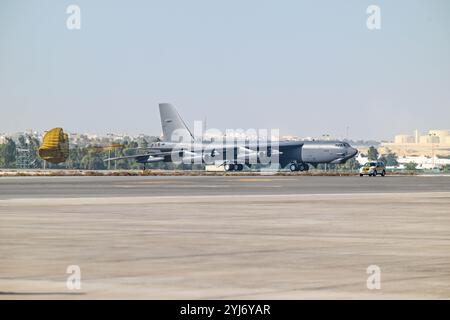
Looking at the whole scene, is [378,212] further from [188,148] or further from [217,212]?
[188,148]

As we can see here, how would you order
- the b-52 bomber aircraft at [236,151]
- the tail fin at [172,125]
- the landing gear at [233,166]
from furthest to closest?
the tail fin at [172,125] → the landing gear at [233,166] → the b-52 bomber aircraft at [236,151]

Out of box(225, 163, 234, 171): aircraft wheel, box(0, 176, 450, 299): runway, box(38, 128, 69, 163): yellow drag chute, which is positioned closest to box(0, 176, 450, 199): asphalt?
box(0, 176, 450, 299): runway

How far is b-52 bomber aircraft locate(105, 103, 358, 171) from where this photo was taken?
447 feet

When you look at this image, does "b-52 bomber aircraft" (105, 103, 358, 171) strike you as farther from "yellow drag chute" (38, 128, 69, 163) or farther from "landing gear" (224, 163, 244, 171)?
"yellow drag chute" (38, 128, 69, 163)

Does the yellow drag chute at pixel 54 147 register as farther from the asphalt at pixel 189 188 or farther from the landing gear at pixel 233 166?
the asphalt at pixel 189 188

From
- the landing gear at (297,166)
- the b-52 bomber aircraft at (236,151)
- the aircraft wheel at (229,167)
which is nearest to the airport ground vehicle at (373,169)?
the b-52 bomber aircraft at (236,151)

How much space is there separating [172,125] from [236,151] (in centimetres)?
1574

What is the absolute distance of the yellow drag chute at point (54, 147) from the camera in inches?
5595

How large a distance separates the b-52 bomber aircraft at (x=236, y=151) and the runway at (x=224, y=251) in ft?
310

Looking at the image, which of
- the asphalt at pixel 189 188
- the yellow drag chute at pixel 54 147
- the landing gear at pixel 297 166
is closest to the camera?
the asphalt at pixel 189 188

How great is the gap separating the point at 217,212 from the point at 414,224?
8747 mm

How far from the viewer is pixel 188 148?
151250 mm
